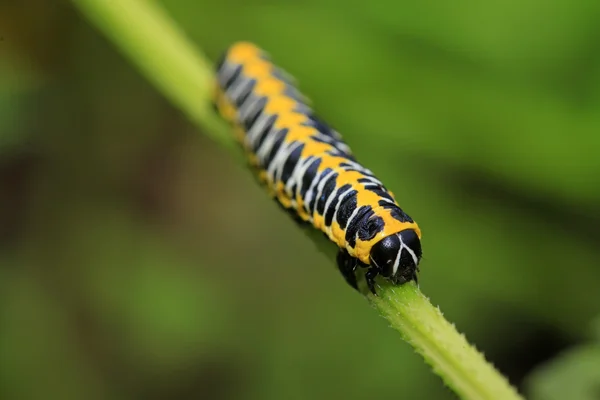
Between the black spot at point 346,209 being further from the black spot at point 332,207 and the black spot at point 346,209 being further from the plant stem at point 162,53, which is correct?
the plant stem at point 162,53

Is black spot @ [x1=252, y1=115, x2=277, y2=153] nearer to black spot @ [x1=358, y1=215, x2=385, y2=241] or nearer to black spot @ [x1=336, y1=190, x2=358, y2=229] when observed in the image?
black spot @ [x1=336, y1=190, x2=358, y2=229]

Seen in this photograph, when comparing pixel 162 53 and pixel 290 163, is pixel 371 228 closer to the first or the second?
pixel 290 163

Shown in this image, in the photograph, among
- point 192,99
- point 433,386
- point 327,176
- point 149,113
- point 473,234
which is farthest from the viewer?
point 149,113

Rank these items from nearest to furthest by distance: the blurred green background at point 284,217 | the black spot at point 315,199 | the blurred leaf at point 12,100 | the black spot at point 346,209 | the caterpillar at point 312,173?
the caterpillar at point 312,173 → the black spot at point 346,209 → the black spot at point 315,199 → the blurred green background at point 284,217 → the blurred leaf at point 12,100

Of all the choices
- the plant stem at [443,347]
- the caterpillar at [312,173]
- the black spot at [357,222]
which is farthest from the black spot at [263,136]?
the plant stem at [443,347]

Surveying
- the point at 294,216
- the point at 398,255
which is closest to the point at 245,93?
the point at 294,216

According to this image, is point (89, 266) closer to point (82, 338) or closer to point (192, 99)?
point (82, 338)

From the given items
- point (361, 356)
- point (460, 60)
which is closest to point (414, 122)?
point (460, 60)
